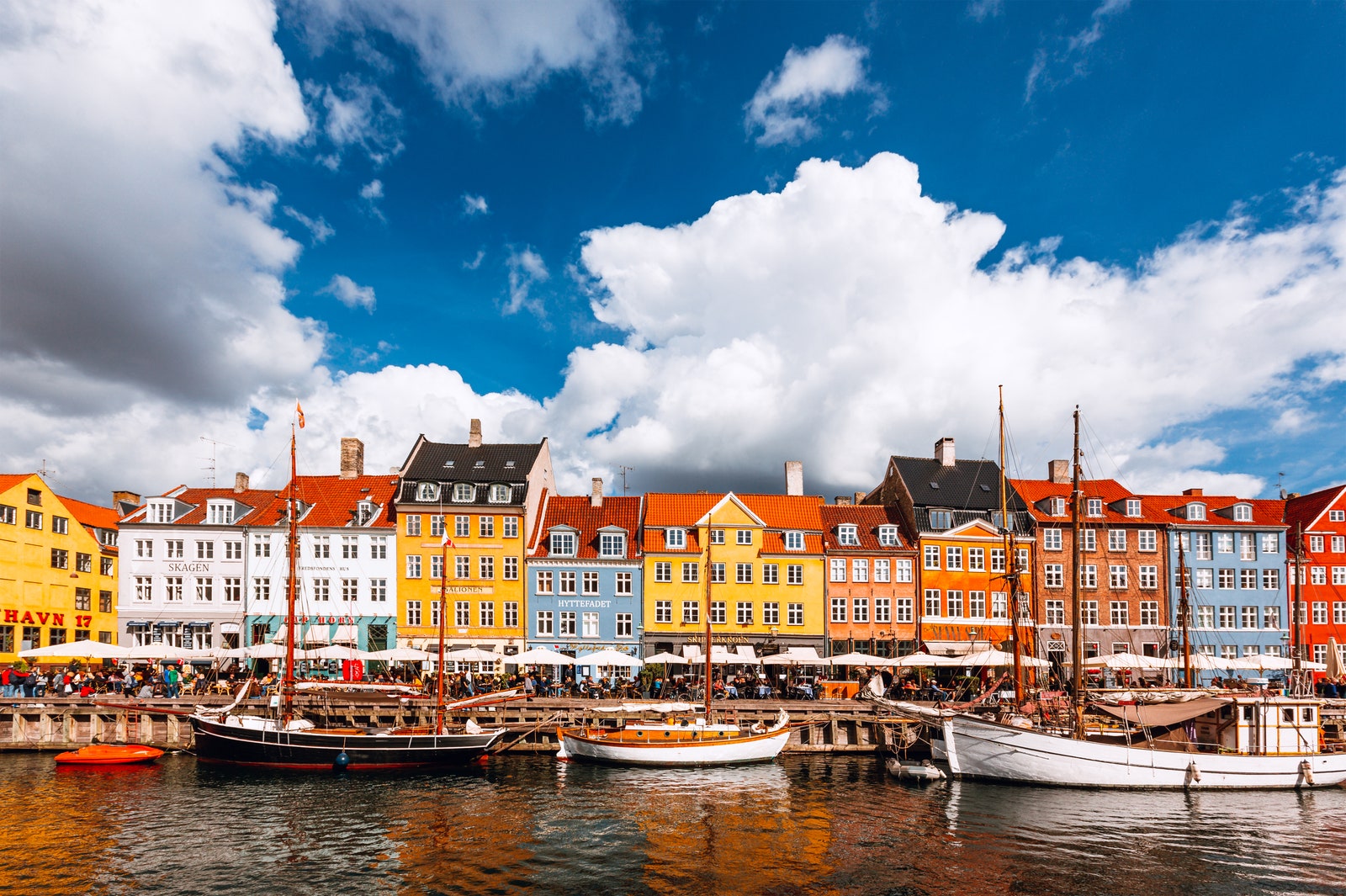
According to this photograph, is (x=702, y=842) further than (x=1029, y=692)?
No

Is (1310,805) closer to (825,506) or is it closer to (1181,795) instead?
(1181,795)

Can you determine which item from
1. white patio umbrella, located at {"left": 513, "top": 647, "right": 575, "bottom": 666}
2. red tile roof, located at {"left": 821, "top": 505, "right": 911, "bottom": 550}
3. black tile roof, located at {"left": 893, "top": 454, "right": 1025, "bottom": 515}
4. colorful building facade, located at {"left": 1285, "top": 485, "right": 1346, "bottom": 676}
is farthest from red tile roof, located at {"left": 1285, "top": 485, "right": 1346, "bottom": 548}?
white patio umbrella, located at {"left": 513, "top": 647, "right": 575, "bottom": 666}

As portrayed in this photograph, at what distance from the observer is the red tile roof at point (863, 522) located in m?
58.8

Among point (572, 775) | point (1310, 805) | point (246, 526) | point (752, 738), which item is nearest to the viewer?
point (1310, 805)

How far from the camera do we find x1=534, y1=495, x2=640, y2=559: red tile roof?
5906cm

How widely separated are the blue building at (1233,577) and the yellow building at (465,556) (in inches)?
1781

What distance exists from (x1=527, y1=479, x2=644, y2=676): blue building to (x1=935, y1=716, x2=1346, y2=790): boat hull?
27.7 meters

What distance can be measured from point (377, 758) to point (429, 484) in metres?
24.3

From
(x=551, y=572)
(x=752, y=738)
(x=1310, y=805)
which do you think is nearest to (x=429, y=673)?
(x=551, y=572)

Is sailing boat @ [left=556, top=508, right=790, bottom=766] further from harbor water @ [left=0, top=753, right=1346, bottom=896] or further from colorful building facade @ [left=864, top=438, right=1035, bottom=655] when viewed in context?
colorful building facade @ [left=864, top=438, right=1035, bottom=655]

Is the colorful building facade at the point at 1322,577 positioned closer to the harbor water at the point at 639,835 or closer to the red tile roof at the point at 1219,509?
the red tile roof at the point at 1219,509

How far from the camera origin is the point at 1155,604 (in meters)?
59.9

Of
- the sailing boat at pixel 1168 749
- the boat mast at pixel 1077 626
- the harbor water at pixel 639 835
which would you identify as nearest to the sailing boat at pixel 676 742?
the harbor water at pixel 639 835

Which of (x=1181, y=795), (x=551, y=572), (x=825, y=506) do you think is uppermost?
(x=825, y=506)
